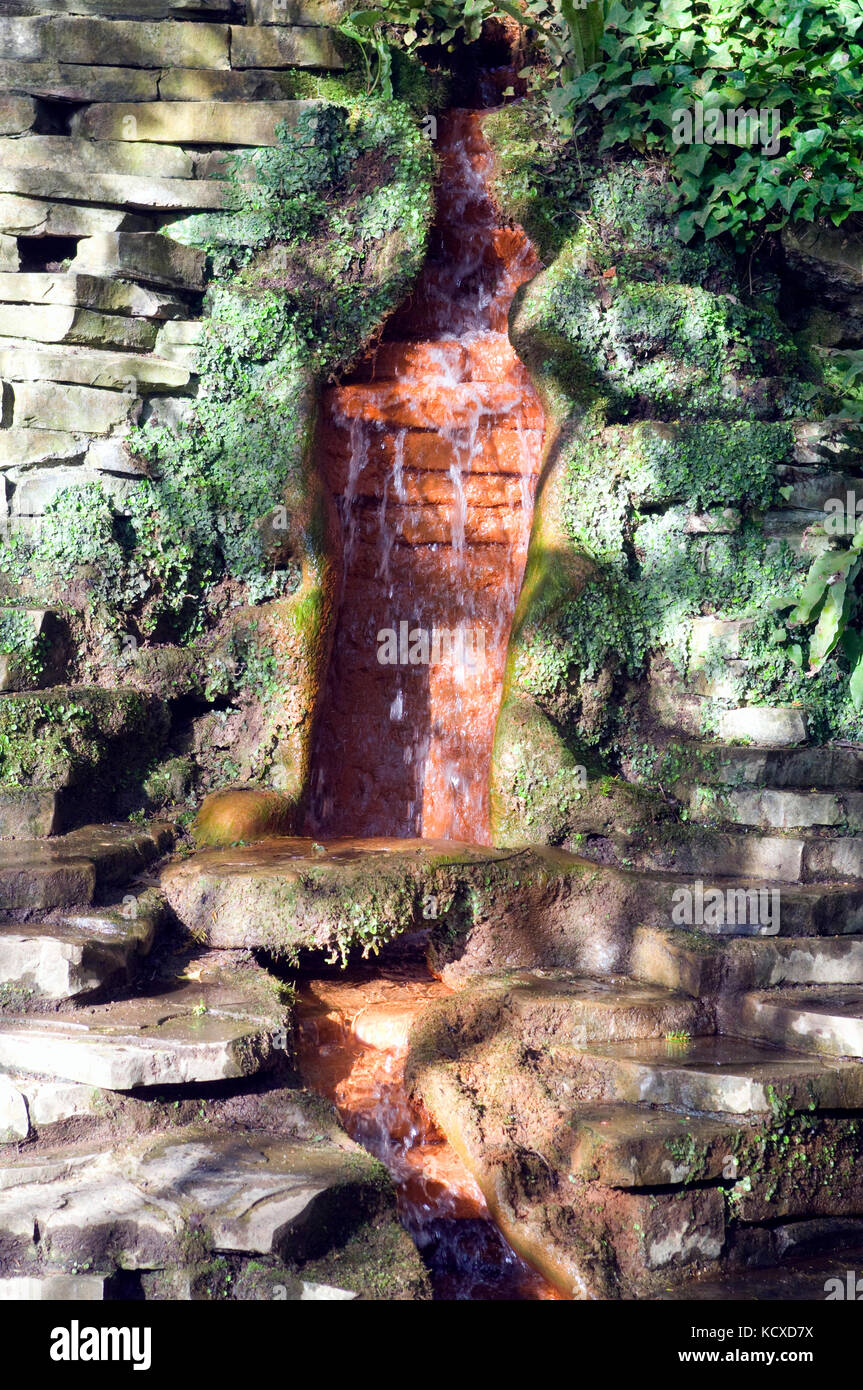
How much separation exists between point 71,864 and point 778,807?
3.50m

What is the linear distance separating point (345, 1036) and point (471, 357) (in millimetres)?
4301

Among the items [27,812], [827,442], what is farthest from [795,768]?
[27,812]

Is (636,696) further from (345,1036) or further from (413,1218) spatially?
(413,1218)

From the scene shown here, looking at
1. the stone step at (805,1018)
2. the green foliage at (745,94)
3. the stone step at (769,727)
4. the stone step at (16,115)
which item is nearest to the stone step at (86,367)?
the stone step at (16,115)

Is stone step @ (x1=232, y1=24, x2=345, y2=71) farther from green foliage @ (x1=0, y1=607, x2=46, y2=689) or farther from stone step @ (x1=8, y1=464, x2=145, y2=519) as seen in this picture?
green foliage @ (x1=0, y1=607, x2=46, y2=689)

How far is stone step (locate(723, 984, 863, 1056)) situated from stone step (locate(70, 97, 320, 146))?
19.3ft

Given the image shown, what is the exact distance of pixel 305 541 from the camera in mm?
7035

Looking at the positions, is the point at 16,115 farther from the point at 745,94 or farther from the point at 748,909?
the point at 748,909

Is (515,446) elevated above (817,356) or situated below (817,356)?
below

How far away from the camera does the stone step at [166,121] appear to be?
7660mm

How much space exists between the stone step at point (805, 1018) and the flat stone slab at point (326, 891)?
3.73 ft

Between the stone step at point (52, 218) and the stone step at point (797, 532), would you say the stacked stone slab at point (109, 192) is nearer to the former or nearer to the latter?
the stone step at point (52, 218)

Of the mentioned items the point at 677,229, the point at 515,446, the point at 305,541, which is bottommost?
the point at 305,541
